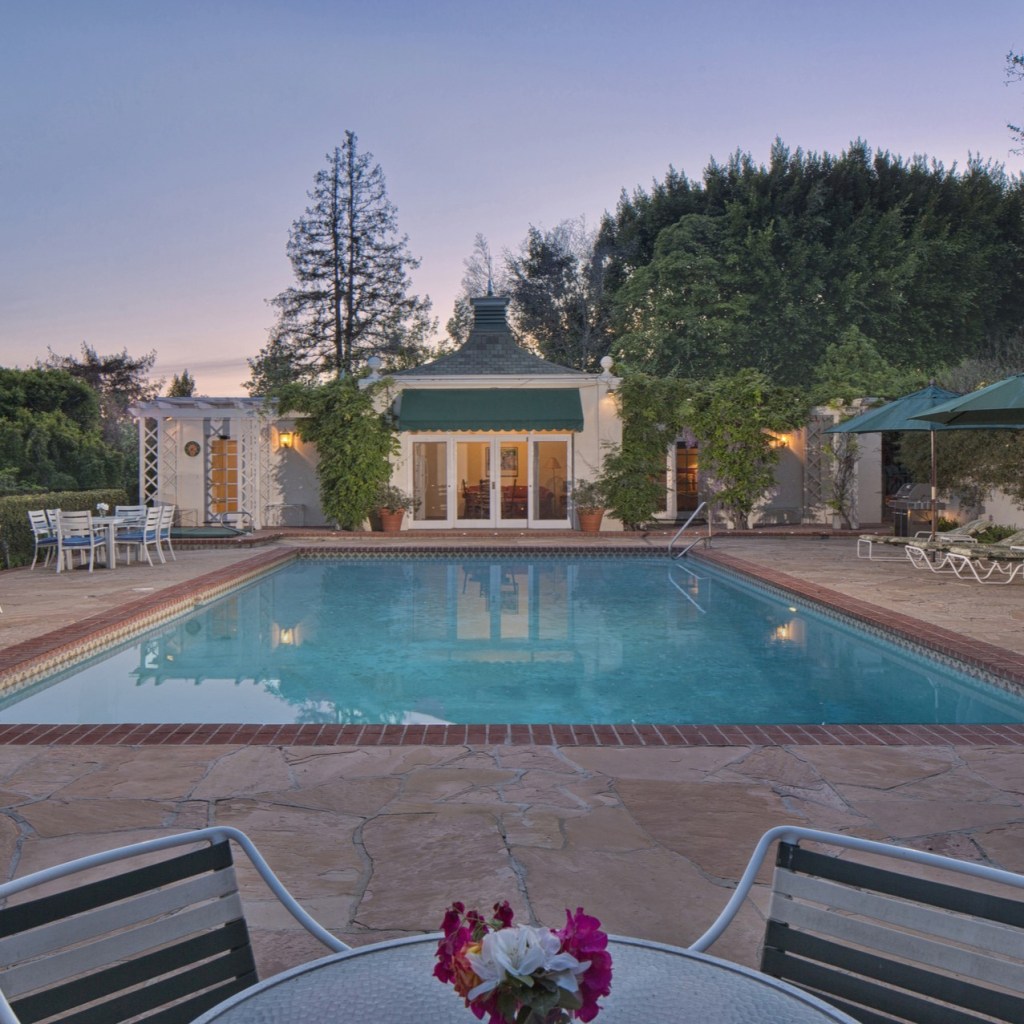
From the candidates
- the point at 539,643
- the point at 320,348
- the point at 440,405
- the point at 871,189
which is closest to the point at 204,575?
the point at 539,643

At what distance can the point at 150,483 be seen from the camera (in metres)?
22.1

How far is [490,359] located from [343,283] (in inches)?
667

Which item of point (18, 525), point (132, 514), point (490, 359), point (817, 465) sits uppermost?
point (490, 359)

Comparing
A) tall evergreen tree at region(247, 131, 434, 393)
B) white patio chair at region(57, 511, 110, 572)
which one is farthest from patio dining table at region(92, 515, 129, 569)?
tall evergreen tree at region(247, 131, 434, 393)

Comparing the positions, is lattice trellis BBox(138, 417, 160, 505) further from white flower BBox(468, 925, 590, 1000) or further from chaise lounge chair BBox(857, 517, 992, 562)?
white flower BBox(468, 925, 590, 1000)

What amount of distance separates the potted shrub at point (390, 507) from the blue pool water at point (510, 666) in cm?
718

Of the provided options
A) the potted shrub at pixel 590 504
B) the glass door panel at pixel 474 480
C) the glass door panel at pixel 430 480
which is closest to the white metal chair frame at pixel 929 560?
the potted shrub at pixel 590 504

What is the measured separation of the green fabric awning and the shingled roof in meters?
0.45

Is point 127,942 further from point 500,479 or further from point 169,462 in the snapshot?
point 169,462

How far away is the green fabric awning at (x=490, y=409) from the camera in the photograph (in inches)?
808

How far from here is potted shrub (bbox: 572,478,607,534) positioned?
806 inches

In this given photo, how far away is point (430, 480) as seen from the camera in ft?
71.2

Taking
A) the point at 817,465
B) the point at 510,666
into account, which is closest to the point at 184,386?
the point at 817,465

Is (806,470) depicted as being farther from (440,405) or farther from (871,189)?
(871,189)
